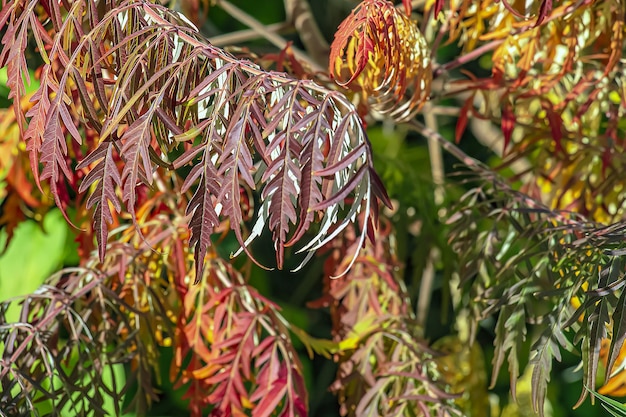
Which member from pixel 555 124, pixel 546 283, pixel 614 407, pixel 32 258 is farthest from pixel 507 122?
pixel 32 258

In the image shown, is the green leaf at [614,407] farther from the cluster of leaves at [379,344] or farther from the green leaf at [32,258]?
the green leaf at [32,258]

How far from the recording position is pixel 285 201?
42 cm

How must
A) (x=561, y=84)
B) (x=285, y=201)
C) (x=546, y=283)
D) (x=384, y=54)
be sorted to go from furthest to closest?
(x=561, y=84)
(x=546, y=283)
(x=384, y=54)
(x=285, y=201)

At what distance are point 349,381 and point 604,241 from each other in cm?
28

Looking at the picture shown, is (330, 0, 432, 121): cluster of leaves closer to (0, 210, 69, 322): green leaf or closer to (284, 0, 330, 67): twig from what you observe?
(284, 0, 330, 67): twig

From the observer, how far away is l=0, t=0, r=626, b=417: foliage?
0.45 metres

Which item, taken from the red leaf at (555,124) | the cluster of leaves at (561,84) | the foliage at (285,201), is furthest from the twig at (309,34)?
the red leaf at (555,124)

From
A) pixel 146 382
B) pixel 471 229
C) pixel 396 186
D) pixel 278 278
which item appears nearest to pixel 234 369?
pixel 146 382

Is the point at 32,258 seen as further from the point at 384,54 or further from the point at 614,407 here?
the point at 614,407

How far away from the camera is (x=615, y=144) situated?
0.85 m

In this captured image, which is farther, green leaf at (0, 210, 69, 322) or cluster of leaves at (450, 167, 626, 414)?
green leaf at (0, 210, 69, 322)

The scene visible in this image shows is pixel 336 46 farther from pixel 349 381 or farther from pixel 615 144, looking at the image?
pixel 615 144

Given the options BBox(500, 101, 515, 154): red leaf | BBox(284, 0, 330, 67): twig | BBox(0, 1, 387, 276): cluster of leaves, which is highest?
BBox(284, 0, 330, 67): twig

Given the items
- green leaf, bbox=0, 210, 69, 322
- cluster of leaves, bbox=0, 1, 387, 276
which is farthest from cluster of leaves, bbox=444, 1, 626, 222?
green leaf, bbox=0, 210, 69, 322
